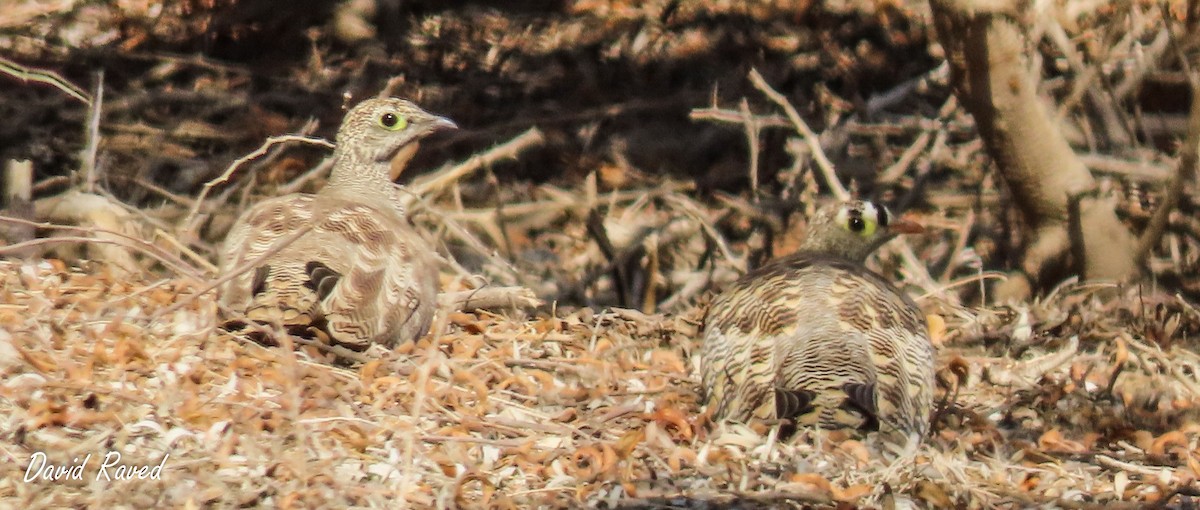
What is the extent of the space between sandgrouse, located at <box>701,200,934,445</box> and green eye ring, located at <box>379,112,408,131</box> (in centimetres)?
211

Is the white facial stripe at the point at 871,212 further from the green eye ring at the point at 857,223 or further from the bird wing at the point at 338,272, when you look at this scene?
the bird wing at the point at 338,272

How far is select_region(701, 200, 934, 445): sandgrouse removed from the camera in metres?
6.61

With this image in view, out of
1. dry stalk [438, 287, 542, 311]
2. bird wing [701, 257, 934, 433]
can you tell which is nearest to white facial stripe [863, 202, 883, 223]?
bird wing [701, 257, 934, 433]

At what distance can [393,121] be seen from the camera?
9.08 m

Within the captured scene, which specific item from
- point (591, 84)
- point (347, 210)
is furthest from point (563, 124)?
point (347, 210)

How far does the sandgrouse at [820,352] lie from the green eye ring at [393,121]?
2106mm

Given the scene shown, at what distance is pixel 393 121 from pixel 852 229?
2.54m

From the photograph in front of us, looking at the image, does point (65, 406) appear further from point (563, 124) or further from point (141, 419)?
point (563, 124)

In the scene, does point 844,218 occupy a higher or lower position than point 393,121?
lower

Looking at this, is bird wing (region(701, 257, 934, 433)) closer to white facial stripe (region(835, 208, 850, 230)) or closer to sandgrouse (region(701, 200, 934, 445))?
sandgrouse (region(701, 200, 934, 445))

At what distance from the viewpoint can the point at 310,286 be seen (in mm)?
7273

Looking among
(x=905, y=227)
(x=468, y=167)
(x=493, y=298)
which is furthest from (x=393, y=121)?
(x=905, y=227)

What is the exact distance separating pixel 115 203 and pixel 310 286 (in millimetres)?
2872

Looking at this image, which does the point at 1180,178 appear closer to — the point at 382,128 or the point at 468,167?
the point at 382,128
